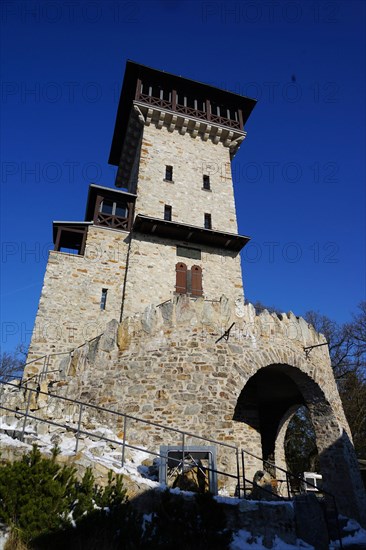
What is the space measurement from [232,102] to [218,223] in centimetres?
1026

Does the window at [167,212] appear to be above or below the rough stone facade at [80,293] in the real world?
above

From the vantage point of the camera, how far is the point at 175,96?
23297mm

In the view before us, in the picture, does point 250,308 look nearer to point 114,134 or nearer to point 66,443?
point 66,443

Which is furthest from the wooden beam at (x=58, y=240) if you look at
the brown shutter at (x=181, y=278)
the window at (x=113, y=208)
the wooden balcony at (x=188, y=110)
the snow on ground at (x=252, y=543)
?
the snow on ground at (x=252, y=543)

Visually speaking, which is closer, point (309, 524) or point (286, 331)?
point (309, 524)

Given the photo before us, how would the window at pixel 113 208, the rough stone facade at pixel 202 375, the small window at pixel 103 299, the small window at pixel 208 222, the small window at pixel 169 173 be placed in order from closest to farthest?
the rough stone facade at pixel 202 375, the small window at pixel 103 299, the window at pixel 113 208, the small window at pixel 208 222, the small window at pixel 169 173

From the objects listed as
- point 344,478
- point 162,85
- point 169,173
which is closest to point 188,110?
point 162,85

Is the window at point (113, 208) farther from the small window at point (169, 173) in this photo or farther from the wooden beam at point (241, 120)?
the wooden beam at point (241, 120)

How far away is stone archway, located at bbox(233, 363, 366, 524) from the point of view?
32.8 ft

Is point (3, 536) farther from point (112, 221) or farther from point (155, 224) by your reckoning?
point (112, 221)

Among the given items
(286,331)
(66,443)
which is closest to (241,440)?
(286,331)

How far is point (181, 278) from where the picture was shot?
705 inches

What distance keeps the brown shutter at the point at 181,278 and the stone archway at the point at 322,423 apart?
19.2ft

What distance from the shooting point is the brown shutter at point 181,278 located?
1760cm
